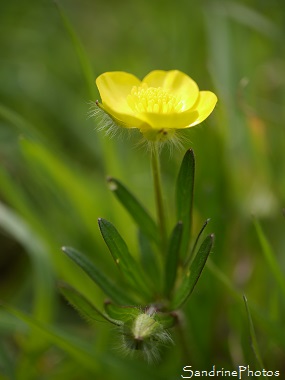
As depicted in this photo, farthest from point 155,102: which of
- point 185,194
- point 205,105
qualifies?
point 185,194

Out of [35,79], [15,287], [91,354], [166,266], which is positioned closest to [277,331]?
[166,266]

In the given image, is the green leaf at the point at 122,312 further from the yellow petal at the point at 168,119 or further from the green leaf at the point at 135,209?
the yellow petal at the point at 168,119

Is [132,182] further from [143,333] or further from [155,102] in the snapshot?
[143,333]

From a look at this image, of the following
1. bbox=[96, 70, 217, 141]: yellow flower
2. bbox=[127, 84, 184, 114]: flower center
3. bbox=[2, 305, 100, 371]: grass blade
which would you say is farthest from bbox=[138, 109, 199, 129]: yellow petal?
bbox=[2, 305, 100, 371]: grass blade

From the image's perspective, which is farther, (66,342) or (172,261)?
(66,342)

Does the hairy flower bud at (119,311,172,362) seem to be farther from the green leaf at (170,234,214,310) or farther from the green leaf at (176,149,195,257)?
the green leaf at (176,149,195,257)

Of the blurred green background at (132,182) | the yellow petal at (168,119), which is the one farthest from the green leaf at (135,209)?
the yellow petal at (168,119)
